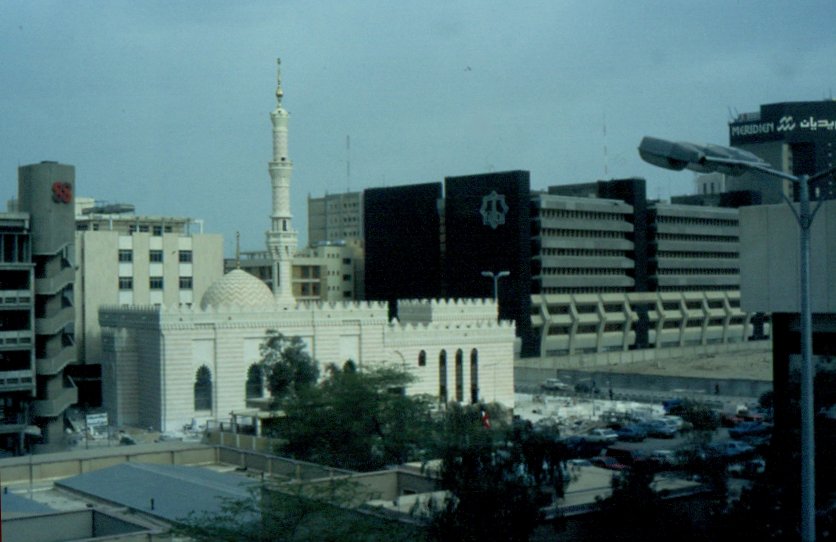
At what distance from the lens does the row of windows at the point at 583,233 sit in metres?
83.9

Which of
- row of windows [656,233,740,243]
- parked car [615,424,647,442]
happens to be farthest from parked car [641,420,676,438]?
row of windows [656,233,740,243]

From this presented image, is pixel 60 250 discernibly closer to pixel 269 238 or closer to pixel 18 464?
pixel 269 238

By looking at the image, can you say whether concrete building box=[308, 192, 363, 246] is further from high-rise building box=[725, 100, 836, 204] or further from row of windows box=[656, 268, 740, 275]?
row of windows box=[656, 268, 740, 275]

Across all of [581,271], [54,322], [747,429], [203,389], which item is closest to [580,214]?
[581,271]

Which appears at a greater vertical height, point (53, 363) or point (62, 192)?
point (62, 192)

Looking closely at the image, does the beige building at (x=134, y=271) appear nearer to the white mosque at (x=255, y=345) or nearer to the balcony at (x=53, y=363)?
the white mosque at (x=255, y=345)

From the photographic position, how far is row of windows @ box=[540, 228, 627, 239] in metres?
83.9

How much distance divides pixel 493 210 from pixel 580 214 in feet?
26.2

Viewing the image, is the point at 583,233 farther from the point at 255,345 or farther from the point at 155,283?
the point at 255,345

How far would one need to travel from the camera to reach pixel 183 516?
69.3ft

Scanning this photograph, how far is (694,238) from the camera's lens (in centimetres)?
9781

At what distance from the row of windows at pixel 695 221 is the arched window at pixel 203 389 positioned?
52850 mm

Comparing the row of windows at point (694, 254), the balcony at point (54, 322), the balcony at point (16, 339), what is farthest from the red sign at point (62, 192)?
the row of windows at point (694, 254)

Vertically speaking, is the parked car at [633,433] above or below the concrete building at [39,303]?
below
